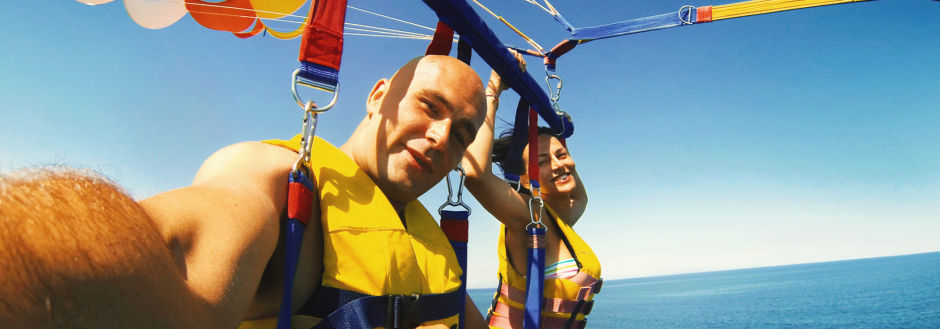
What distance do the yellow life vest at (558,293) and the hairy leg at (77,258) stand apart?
2.85m

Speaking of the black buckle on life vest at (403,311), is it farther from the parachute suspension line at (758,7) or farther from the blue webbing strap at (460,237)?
the parachute suspension line at (758,7)

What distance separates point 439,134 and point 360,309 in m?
0.70

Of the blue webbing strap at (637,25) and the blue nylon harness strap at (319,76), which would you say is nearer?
the blue nylon harness strap at (319,76)

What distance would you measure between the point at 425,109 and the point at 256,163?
0.70m

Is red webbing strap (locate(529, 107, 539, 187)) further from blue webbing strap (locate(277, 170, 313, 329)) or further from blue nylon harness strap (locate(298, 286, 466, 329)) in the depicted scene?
blue webbing strap (locate(277, 170, 313, 329))

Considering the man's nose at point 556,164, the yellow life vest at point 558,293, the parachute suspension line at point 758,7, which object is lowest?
the yellow life vest at point 558,293

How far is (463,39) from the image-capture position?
8.17 ft

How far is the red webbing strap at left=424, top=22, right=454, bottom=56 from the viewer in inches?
89.0

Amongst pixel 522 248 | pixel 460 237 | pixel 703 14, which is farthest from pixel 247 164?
pixel 703 14

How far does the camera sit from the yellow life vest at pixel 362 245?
139 centimetres

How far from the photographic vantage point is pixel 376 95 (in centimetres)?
191

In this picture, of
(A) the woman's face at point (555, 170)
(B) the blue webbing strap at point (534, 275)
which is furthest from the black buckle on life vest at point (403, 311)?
(A) the woman's face at point (555, 170)

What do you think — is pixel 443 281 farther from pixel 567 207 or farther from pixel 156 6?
pixel 156 6

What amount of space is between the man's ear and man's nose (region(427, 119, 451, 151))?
29 centimetres
